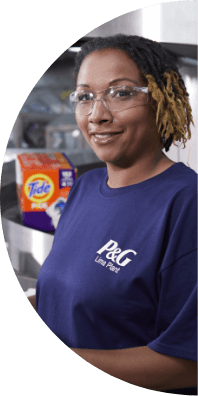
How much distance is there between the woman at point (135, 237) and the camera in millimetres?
540

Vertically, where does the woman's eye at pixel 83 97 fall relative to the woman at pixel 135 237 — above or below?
above

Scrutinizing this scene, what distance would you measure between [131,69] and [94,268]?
13.6 inches

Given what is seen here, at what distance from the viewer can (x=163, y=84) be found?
0.59 metres

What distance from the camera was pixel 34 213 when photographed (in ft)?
2.90

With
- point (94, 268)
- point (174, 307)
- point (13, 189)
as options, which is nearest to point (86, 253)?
point (94, 268)

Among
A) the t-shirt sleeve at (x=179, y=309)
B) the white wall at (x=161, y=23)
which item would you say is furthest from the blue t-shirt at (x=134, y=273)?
the white wall at (x=161, y=23)

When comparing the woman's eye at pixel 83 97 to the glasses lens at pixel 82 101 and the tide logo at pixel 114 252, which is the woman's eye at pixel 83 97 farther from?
the tide logo at pixel 114 252

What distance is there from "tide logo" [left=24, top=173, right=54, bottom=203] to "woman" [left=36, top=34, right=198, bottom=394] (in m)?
0.21

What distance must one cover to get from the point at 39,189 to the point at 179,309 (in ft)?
1.53

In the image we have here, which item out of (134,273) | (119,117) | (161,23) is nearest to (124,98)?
(119,117)

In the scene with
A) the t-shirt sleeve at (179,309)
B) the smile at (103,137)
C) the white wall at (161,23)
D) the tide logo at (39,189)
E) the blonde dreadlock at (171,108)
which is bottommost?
the t-shirt sleeve at (179,309)

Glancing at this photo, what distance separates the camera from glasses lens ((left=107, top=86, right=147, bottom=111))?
1.95ft

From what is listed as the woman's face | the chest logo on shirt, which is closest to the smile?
the woman's face

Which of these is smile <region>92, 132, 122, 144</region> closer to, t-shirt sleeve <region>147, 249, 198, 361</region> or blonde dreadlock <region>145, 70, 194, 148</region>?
blonde dreadlock <region>145, 70, 194, 148</region>
